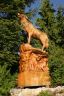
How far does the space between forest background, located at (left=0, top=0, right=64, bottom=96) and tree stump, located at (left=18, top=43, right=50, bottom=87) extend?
817mm

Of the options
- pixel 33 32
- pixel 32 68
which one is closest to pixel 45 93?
pixel 32 68

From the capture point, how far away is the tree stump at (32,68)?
17203 mm

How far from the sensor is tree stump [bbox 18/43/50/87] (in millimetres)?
17203

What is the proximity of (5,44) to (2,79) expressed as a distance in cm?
238

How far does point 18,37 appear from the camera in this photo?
20109 mm

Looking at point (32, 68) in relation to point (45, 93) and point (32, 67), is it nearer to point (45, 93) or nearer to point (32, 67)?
point (32, 67)

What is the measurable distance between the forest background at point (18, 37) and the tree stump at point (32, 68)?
817 millimetres

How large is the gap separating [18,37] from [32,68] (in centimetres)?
313

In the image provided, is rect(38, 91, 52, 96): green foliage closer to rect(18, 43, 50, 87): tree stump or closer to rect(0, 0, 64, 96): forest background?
rect(18, 43, 50, 87): tree stump

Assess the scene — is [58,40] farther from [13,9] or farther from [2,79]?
[2,79]

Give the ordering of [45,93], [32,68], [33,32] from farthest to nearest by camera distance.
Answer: [33,32]
[32,68]
[45,93]

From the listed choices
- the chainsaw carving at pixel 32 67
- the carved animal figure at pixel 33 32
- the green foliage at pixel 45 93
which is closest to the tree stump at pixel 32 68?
the chainsaw carving at pixel 32 67

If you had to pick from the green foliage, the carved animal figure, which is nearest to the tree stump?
the carved animal figure

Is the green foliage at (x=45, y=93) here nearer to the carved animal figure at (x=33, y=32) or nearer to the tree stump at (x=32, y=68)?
the tree stump at (x=32, y=68)
